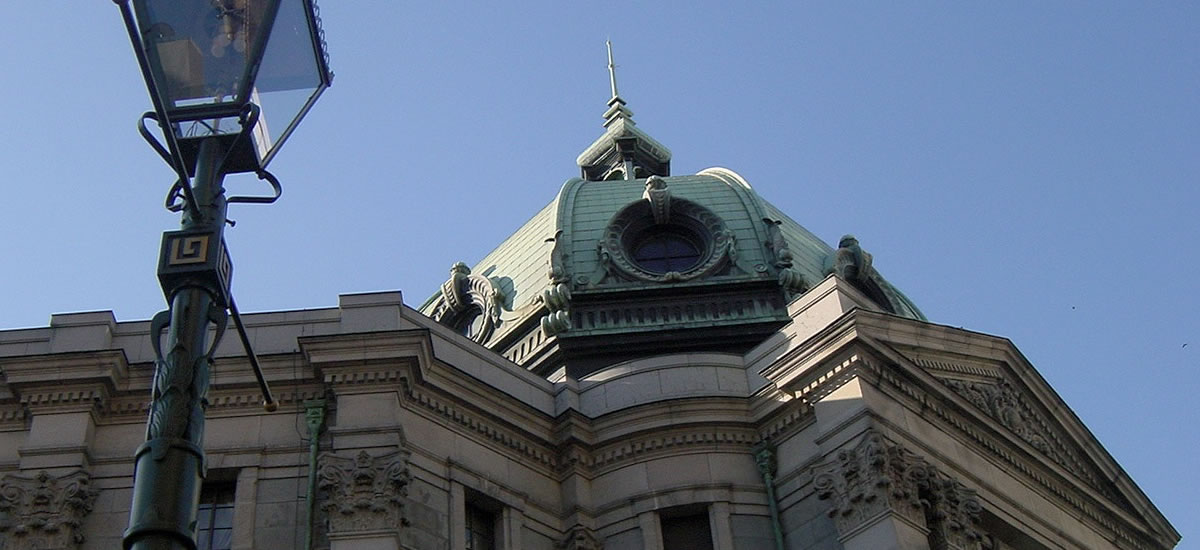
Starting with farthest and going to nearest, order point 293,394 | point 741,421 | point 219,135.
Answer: point 741,421 < point 293,394 < point 219,135

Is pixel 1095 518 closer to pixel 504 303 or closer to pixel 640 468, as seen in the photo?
pixel 640 468

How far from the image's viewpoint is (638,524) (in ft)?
85.5

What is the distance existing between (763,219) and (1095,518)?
35.4 feet

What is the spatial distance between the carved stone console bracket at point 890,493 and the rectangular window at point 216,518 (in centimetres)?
971

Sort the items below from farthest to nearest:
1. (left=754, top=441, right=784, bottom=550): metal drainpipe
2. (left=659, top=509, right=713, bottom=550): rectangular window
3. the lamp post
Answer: (left=659, top=509, right=713, bottom=550): rectangular window, (left=754, top=441, right=784, bottom=550): metal drainpipe, the lamp post

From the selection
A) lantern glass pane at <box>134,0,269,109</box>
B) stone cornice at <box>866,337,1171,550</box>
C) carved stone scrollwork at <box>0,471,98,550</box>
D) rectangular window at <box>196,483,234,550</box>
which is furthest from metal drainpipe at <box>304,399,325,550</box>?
lantern glass pane at <box>134,0,269,109</box>

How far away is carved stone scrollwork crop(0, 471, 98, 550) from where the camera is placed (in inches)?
899

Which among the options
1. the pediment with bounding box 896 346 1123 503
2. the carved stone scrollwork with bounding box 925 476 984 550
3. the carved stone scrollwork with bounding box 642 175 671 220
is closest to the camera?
the carved stone scrollwork with bounding box 925 476 984 550

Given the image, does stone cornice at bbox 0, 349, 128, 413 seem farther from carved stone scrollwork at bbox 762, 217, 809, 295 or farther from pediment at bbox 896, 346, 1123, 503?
carved stone scrollwork at bbox 762, 217, 809, 295

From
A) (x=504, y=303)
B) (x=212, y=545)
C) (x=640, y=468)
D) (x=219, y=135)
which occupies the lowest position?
(x=219, y=135)

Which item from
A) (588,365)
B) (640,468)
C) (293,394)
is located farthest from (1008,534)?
(293,394)

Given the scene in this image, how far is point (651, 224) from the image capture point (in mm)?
36312

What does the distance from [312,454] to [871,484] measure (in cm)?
912

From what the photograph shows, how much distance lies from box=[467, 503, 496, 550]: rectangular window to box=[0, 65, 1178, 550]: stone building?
0.19ft
